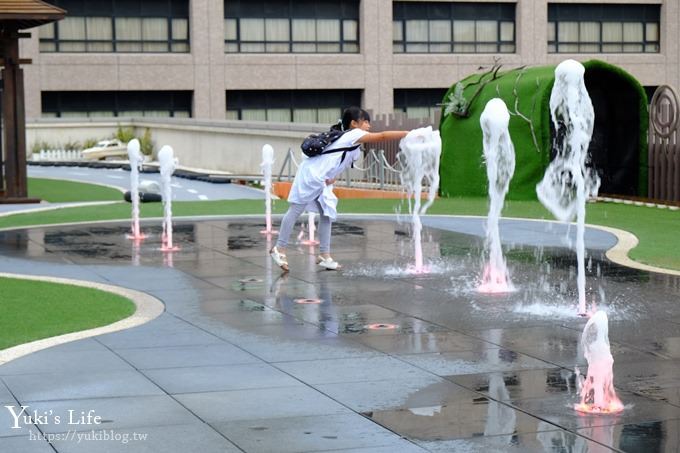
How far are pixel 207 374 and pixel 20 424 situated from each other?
68.5 inches

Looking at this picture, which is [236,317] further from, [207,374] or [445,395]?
[445,395]

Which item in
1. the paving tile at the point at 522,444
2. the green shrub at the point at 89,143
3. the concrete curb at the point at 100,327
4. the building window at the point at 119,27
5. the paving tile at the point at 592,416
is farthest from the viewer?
the building window at the point at 119,27

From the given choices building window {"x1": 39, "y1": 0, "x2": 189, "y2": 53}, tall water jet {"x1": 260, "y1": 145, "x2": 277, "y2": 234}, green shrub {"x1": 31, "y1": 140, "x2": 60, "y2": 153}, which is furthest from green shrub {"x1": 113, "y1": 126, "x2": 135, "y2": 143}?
tall water jet {"x1": 260, "y1": 145, "x2": 277, "y2": 234}

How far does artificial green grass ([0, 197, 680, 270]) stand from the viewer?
62.3 ft

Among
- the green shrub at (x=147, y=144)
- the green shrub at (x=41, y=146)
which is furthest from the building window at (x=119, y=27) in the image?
the green shrub at (x=147, y=144)

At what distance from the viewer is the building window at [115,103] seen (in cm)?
5512

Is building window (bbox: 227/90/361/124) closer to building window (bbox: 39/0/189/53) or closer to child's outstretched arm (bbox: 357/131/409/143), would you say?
building window (bbox: 39/0/189/53)

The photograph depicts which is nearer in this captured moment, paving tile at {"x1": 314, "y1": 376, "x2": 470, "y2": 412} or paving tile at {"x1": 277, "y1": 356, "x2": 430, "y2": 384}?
paving tile at {"x1": 314, "y1": 376, "x2": 470, "y2": 412}

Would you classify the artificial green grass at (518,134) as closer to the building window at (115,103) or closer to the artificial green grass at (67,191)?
the artificial green grass at (67,191)

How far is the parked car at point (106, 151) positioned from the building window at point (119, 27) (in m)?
9.28

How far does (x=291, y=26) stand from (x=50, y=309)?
47465mm

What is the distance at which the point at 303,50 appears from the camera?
192ft

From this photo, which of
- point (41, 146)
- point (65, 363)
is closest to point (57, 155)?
point (41, 146)

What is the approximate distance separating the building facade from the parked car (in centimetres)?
794
